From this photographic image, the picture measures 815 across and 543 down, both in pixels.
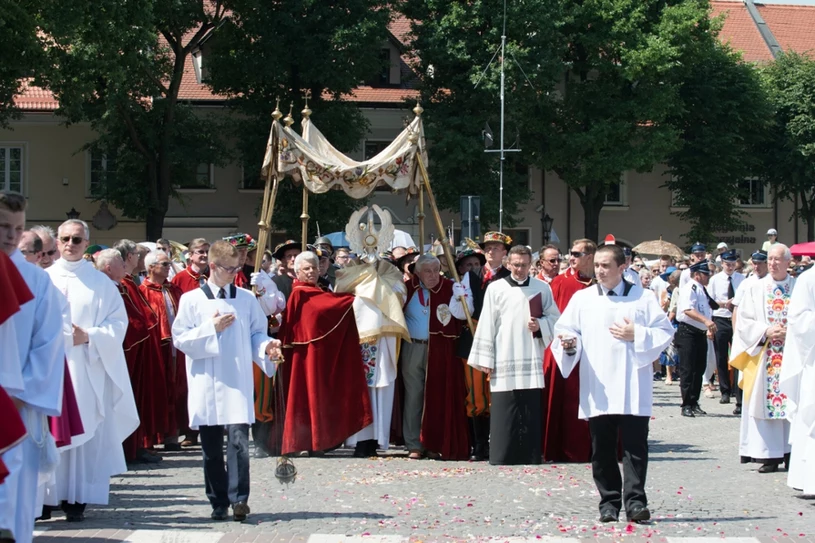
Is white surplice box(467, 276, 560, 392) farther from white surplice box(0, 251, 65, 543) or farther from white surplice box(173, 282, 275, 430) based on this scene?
white surplice box(0, 251, 65, 543)

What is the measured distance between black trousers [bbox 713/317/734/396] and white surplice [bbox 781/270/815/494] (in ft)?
24.6

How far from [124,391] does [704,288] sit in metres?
9.56

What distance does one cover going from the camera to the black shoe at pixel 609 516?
25.9 feet

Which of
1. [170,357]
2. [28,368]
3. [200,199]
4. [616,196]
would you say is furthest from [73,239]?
[616,196]

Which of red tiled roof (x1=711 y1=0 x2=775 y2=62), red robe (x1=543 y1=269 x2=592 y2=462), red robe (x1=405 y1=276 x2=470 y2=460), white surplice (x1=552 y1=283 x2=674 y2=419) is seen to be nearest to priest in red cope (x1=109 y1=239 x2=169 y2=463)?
red robe (x1=405 y1=276 x2=470 y2=460)

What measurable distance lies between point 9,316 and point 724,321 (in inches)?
537

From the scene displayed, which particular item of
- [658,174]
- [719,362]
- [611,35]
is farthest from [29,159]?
[719,362]

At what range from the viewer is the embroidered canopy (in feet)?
40.9

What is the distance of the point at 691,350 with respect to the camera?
15.1m

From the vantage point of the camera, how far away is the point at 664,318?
8.06 metres

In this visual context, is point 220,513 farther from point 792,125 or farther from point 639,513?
point 792,125

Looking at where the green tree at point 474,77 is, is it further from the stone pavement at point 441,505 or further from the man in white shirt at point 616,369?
the man in white shirt at point 616,369

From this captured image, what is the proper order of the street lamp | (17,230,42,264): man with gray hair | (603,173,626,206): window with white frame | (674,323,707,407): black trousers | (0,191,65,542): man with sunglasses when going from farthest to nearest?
(603,173,626,206): window with white frame < the street lamp < (674,323,707,407): black trousers < (17,230,42,264): man with gray hair < (0,191,65,542): man with sunglasses

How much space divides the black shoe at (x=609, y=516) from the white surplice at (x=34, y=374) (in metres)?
3.80
